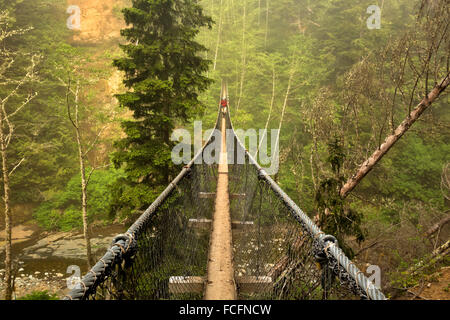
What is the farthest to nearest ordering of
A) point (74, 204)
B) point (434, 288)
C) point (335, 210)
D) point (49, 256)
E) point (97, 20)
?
point (97, 20), point (74, 204), point (49, 256), point (434, 288), point (335, 210)

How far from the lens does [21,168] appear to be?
29.4 ft

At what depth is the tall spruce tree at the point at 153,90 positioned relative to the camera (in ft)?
12.9

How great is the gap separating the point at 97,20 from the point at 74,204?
12.9 m

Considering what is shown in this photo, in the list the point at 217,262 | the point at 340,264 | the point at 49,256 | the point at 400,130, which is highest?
the point at 400,130

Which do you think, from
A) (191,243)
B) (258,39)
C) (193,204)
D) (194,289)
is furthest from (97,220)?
(258,39)

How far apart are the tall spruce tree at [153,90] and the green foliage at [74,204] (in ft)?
16.9

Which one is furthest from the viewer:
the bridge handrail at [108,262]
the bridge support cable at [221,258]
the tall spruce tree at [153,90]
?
the tall spruce tree at [153,90]

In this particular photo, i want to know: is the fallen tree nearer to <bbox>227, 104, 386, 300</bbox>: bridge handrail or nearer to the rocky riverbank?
<bbox>227, 104, 386, 300</bbox>: bridge handrail

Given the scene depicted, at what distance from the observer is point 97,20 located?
49.8 feet

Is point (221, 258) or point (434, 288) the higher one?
point (221, 258)

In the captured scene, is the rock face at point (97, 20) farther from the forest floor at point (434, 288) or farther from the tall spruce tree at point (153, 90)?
the forest floor at point (434, 288)

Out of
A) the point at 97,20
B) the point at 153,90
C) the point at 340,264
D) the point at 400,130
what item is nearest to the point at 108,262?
the point at 340,264

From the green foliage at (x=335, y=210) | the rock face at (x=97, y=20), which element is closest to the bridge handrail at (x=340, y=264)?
the green foliage at (x=335, y=210)

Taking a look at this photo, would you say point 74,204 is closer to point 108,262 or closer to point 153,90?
point 153,90
